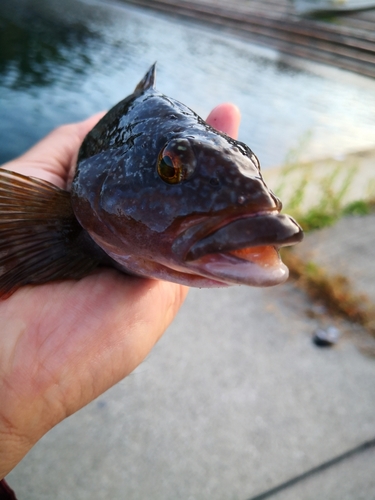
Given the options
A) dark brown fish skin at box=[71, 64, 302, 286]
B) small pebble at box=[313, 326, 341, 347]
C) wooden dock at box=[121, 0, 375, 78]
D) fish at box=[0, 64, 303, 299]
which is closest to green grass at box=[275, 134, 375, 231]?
small pebble at box=[313, 326, 341, 347]

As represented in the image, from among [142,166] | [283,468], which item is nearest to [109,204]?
[142,166]

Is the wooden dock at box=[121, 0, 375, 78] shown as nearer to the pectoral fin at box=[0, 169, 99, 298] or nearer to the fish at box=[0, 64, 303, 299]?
the fish at box=[0, 64, 303, 299]

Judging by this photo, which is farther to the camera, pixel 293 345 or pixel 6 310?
pixel 293 345

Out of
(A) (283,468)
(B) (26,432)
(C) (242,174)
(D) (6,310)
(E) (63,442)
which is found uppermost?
(C) (242,174)

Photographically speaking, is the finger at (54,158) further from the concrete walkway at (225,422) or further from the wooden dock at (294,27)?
the wooden dock at (294,27)

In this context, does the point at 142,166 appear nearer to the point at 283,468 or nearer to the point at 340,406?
the point at 283,468

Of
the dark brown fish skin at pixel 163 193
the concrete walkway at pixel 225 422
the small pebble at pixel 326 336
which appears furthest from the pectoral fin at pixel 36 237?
the small pebble at pixel 326 336

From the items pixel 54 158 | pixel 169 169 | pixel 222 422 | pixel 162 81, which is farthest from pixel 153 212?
pixel 162 81
